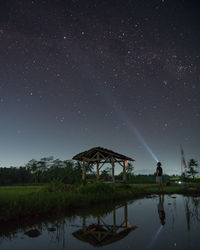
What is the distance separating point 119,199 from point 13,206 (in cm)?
682

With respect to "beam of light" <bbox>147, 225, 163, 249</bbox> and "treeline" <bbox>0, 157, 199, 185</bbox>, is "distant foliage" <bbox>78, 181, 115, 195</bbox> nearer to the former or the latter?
"beam of light" <bbox>147, 225, 163, 249</bbox>

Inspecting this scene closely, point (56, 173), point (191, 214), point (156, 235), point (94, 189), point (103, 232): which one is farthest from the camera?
point (56, 173)

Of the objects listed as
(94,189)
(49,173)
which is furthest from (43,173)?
(94,189)

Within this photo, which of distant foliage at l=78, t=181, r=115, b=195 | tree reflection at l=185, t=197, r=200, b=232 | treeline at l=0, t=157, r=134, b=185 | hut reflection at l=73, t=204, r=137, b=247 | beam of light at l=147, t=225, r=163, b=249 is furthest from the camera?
treeline at l=0, t=157, r=134, b=185

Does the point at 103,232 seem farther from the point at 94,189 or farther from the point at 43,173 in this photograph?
the point at 43,173

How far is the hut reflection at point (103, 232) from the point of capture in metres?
3.79

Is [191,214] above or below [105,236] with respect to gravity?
below

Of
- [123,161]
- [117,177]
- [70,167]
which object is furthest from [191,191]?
[117,177]

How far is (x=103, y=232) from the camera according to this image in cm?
439

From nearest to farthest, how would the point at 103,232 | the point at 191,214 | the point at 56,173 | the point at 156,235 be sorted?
the point at 156,235 < the point at 103,232 < the point at 191,214 < the point at 56,173

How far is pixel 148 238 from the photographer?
380 centimetres

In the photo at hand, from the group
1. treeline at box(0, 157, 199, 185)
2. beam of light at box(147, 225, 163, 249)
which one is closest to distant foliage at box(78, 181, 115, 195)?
beam of light at box(147, 225, 163, 249)

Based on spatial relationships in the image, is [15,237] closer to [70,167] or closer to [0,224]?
[0,224]

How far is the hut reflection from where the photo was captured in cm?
379
